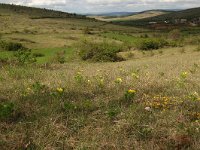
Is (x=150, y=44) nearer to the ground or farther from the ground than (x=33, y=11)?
nearer to the ground

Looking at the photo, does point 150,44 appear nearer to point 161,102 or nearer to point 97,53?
point 97,53

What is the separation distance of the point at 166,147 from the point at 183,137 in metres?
0.30

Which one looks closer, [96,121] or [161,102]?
[96,121]

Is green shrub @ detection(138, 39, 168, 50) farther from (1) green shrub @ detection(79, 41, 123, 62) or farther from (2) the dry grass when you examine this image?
(2) the dry grass

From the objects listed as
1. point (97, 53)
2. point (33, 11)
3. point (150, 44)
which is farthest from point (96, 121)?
point (33, 11)

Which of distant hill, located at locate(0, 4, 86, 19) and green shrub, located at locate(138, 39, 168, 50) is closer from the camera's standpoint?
green shrub, located at locate(138, 39, 168, 50)

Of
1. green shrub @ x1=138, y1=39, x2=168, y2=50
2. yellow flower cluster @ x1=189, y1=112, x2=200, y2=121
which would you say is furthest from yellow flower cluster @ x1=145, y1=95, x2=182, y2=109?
green shrub @ x1=138, y1=39, x2=168, y2=50

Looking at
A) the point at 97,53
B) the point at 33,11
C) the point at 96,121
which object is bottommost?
the point at 97,53

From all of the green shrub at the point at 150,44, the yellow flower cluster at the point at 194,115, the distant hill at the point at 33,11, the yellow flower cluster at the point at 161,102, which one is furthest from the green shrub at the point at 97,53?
the distant hill at the point at 33,11

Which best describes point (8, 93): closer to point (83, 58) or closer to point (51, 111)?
point (51, 111)

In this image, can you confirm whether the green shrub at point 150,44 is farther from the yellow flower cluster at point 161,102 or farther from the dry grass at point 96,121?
the yellow flower cluster at point 161,102

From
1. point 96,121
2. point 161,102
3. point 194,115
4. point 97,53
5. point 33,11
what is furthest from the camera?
point 33,11

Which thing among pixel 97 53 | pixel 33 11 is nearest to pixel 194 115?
pixel 97 53

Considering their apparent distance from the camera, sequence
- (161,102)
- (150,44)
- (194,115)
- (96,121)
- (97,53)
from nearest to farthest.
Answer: (96,121), (194,115), (161,102), (97,53), (150,44)
